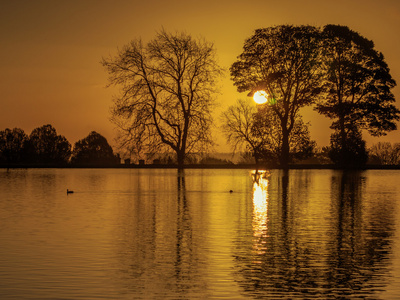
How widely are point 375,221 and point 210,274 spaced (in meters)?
9.92

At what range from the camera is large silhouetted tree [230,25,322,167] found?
211 ft

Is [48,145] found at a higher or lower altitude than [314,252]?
higher

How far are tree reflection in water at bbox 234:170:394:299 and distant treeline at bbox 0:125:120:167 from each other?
56.9 metres

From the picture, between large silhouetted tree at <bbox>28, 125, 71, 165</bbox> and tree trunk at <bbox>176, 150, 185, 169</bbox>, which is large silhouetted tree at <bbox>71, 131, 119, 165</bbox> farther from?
tree trunk at <bbox>176, 150, 185, 169</bbox>

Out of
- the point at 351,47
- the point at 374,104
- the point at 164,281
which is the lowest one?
the point at 164,281

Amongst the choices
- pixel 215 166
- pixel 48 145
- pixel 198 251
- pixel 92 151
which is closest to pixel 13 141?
pixel 48 145

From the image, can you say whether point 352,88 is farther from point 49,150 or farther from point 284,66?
point 49,150

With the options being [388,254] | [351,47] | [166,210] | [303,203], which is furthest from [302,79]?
[388,254]

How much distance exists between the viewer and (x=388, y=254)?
43.2 ft

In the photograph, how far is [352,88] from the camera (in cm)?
6656

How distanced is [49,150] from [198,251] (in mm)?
79118

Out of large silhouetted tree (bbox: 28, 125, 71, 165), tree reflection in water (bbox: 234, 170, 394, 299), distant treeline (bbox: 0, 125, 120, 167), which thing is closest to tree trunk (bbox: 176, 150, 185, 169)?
distant treeline (bbox: 0, 125, 120, 167)

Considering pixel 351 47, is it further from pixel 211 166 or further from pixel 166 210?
pixel 166 210

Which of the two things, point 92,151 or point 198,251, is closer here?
point 198,251
